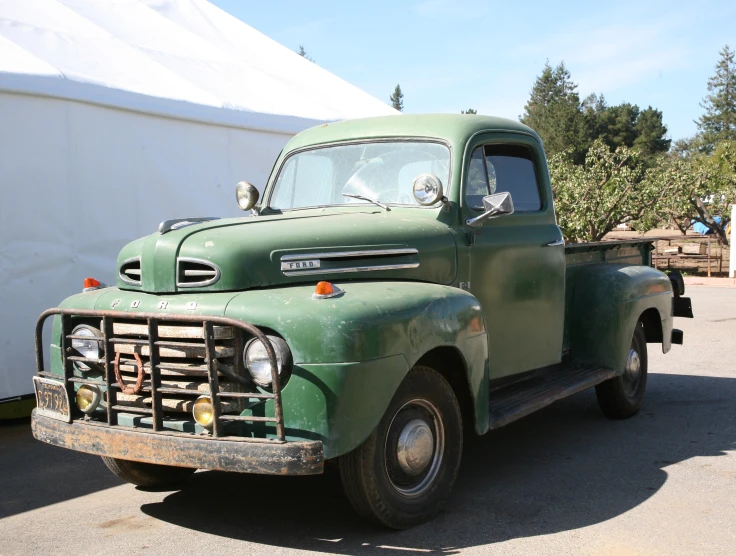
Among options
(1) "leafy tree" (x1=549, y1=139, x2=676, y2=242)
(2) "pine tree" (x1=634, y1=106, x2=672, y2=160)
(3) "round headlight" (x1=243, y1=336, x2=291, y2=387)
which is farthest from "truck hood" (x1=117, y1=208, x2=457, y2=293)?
(2) "pine tree" (x1=634, y1=106, x2=672, y2=160)

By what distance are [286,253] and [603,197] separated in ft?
67.6

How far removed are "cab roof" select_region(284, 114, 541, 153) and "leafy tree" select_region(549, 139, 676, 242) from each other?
1818 centimetres

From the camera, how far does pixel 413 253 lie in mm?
4547

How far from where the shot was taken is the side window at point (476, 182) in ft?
16.7

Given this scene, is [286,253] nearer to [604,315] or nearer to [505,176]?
[505,176]

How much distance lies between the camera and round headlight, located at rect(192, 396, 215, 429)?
12.5ft

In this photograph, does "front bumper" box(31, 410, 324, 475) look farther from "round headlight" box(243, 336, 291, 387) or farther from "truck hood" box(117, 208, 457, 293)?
"truck hood" box(117, 208, 457, 293)

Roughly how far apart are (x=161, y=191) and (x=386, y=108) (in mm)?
4049

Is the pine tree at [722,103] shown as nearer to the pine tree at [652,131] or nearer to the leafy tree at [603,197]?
the pine tree at [652,131]

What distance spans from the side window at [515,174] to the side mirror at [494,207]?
0.37 meters

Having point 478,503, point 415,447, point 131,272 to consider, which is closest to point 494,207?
point 415,447

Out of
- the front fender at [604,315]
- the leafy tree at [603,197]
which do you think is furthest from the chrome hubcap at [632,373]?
the leafy tree at [603,197]

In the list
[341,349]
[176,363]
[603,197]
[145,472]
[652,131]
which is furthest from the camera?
[652,131]

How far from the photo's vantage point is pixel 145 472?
490cm
